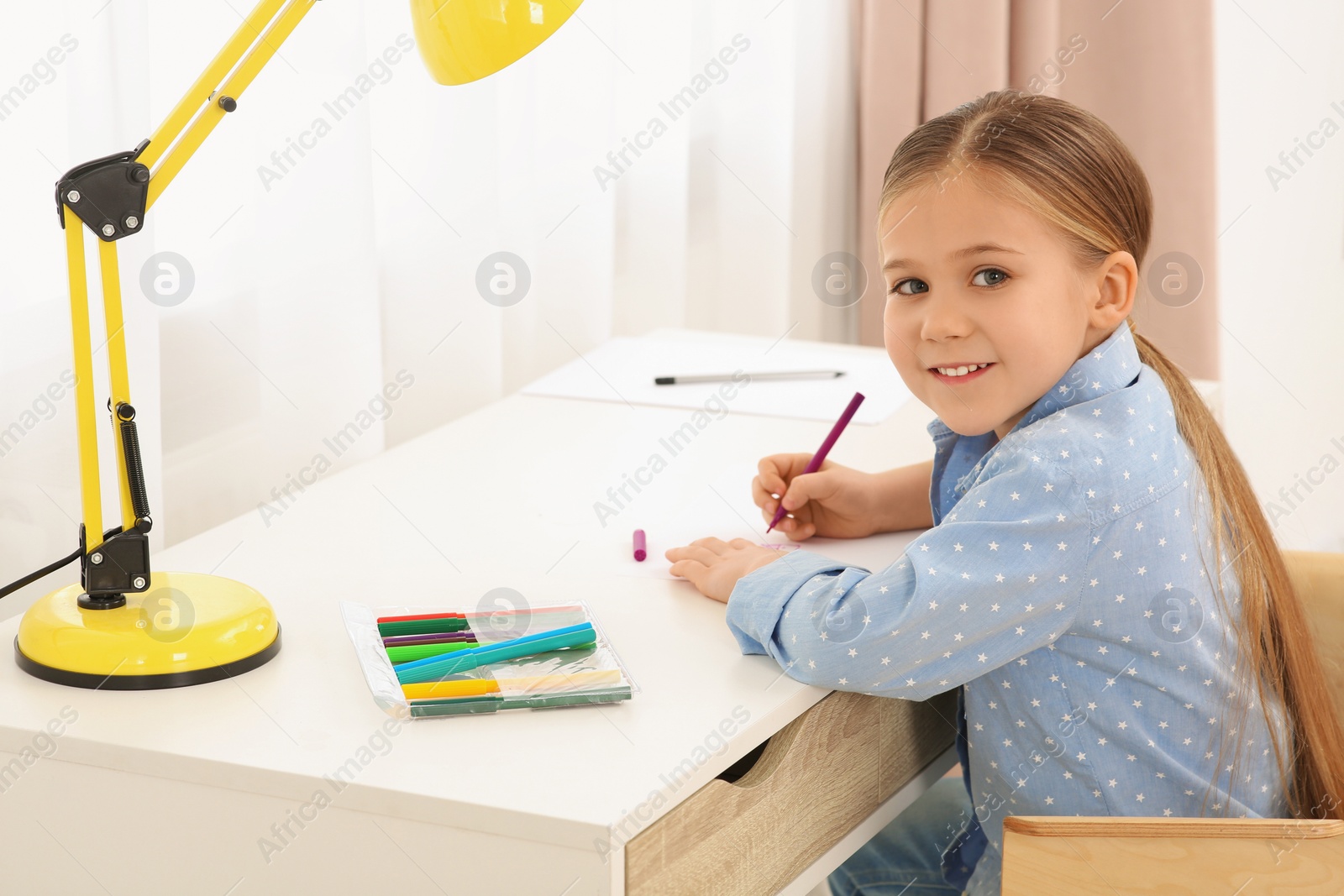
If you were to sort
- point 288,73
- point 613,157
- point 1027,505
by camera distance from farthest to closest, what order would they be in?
point 613,157, point 288,73, point 1027,505

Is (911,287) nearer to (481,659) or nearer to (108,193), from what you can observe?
(481,659)

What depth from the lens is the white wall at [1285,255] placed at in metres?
2.57

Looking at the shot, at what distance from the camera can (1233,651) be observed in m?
0.93

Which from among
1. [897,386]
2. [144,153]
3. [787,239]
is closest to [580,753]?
[144,153]

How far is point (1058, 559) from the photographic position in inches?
33.9

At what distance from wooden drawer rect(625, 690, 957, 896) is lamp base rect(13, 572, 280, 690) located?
11.7 inches

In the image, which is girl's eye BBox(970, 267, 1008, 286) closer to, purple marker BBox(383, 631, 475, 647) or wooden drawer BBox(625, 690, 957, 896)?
wooden drawer BBox(625, 690, 957, 896)

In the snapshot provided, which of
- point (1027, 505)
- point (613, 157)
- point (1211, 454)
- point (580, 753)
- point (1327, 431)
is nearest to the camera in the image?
point (580, 753)

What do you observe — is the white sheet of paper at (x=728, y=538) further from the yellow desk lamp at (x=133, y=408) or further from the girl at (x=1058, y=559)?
the yellow desk lamp at (x=133, y=408)

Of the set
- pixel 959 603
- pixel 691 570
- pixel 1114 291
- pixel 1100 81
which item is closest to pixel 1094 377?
pixel 1114 291

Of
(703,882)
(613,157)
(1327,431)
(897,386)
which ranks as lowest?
(1327,431)

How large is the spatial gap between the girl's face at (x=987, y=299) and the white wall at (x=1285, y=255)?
5.77 feet

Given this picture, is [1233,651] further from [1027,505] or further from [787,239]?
[787,239]

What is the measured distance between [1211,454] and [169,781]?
0.70 metres
